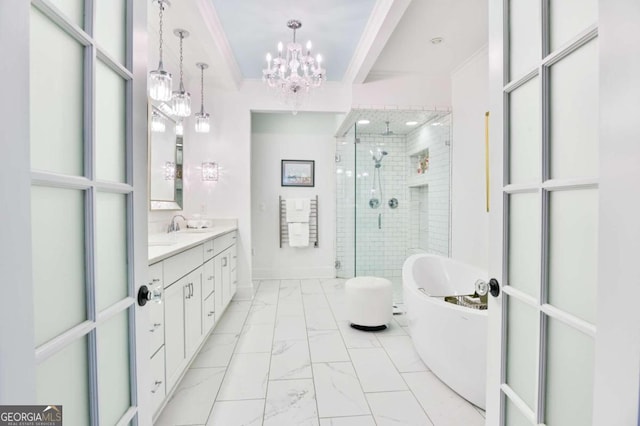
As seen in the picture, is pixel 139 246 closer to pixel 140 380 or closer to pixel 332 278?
pixel 140 380

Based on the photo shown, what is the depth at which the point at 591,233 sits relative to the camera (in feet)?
2.26

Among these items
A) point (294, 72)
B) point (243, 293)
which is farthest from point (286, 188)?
point (294, 72)

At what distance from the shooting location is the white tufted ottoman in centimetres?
Answer: 288

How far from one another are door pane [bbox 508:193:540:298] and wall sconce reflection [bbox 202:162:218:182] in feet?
11.1

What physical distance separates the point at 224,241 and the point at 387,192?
248 centimetres

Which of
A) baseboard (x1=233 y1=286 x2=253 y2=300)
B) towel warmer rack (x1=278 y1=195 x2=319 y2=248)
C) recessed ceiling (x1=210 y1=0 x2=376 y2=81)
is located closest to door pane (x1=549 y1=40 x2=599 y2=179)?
recessed ceiling (x1=210 y1=0 x2=376 y2=81)

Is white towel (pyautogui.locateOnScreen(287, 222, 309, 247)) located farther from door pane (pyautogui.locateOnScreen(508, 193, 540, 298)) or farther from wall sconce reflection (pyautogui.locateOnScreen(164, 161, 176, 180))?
door pane (pyautogui.locateOnScreen(508, 193, 540, 298))

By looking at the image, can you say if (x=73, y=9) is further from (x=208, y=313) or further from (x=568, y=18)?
(x=208, y=313)

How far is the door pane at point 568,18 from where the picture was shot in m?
0.69

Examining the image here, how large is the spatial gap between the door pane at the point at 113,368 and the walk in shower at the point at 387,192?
11.6ft

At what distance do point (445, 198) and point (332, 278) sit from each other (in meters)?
2.22

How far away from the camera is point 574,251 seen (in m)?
0.74

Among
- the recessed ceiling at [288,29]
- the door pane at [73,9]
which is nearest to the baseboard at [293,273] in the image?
the recessed ceiling at [288,29]

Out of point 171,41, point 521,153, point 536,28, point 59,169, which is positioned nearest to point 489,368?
point 521,153
